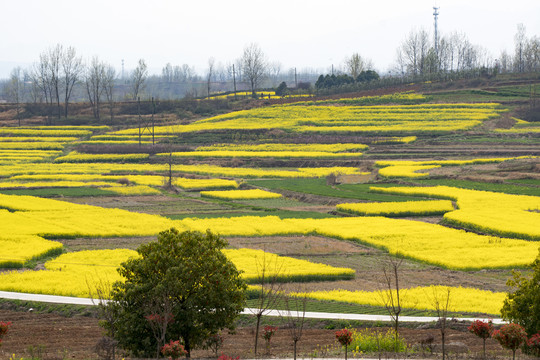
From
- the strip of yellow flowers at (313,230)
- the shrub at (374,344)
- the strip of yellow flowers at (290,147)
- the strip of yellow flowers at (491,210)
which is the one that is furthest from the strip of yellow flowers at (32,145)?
the shrub at (374,344)

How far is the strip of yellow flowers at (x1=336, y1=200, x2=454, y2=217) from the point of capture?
47.5 m

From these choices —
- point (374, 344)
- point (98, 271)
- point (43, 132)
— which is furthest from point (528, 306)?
point (43, 132)

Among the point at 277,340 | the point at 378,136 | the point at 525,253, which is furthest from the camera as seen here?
the point at 378,136

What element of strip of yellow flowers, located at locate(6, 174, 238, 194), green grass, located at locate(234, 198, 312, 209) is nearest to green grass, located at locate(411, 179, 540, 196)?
green grass, located at locate(234, 198, 312, 209)

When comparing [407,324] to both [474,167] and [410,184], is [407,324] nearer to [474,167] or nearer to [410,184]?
[410,184]

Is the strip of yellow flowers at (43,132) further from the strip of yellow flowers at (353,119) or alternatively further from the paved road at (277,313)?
the paved road at (277,313)

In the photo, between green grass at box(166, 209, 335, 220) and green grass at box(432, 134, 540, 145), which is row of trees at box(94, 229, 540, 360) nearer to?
green grass at box(166, 209, 335, 220)

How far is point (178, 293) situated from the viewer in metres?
18.1

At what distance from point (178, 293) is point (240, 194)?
40768mm

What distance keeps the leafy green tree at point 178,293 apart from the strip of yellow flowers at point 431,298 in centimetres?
699

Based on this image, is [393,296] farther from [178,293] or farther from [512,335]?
[178,293]

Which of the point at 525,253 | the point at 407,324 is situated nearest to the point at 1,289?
the point at 407,324

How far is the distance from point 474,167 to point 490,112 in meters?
39.2

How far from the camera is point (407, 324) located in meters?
23.0
